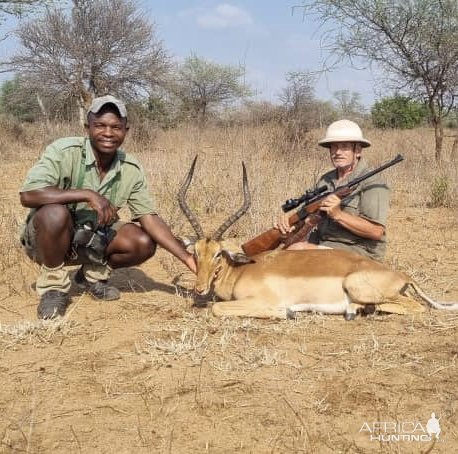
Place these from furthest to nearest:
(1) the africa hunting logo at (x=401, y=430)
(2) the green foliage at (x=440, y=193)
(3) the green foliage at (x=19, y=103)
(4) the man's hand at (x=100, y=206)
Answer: (3) the green foliage at (x=19, y=103) → (2) the green foliage at (x=440, y=193) → (4) the man's hand at (x=100, y=206) → (1) the africa hunting logo at (x=401, y=430)

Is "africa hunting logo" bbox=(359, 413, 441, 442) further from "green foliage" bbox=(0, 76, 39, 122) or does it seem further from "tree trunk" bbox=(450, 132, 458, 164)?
"green foliage" bbox=(0, 76, 39, 122)

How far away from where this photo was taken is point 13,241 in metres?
6.64

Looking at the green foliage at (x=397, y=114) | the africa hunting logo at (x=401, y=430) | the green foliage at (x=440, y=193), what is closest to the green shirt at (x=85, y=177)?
the africa hunting logo at (x=401, y=430)

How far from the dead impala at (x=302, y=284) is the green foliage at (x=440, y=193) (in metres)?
4.31

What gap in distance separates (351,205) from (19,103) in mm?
18645

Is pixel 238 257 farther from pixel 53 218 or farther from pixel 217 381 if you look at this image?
pixel 217 381

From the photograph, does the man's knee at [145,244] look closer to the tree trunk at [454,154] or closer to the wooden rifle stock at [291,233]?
the wooden rifle stock at [291,233]

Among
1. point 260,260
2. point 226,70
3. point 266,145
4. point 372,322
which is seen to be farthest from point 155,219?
point 226,70

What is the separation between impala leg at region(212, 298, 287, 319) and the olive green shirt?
0.84m

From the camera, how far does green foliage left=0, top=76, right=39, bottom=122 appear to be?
19.6 m

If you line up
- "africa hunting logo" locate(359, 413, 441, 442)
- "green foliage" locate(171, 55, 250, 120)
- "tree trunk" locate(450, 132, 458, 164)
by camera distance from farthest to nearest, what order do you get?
"green foliage" locate(171, 55, 250, 120)
"tree trunk" locate(450, 132, 458, 164)
"africa hunting logo" locate(359, 413, 441, 442)

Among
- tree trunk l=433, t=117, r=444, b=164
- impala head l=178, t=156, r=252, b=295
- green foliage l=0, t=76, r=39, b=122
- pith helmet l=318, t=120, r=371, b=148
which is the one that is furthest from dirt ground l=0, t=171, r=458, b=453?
green foliage l=0, t=76, r=39, b=122

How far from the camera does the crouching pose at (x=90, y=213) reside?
4.46 meters

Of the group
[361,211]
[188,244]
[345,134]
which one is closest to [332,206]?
[361,211]
